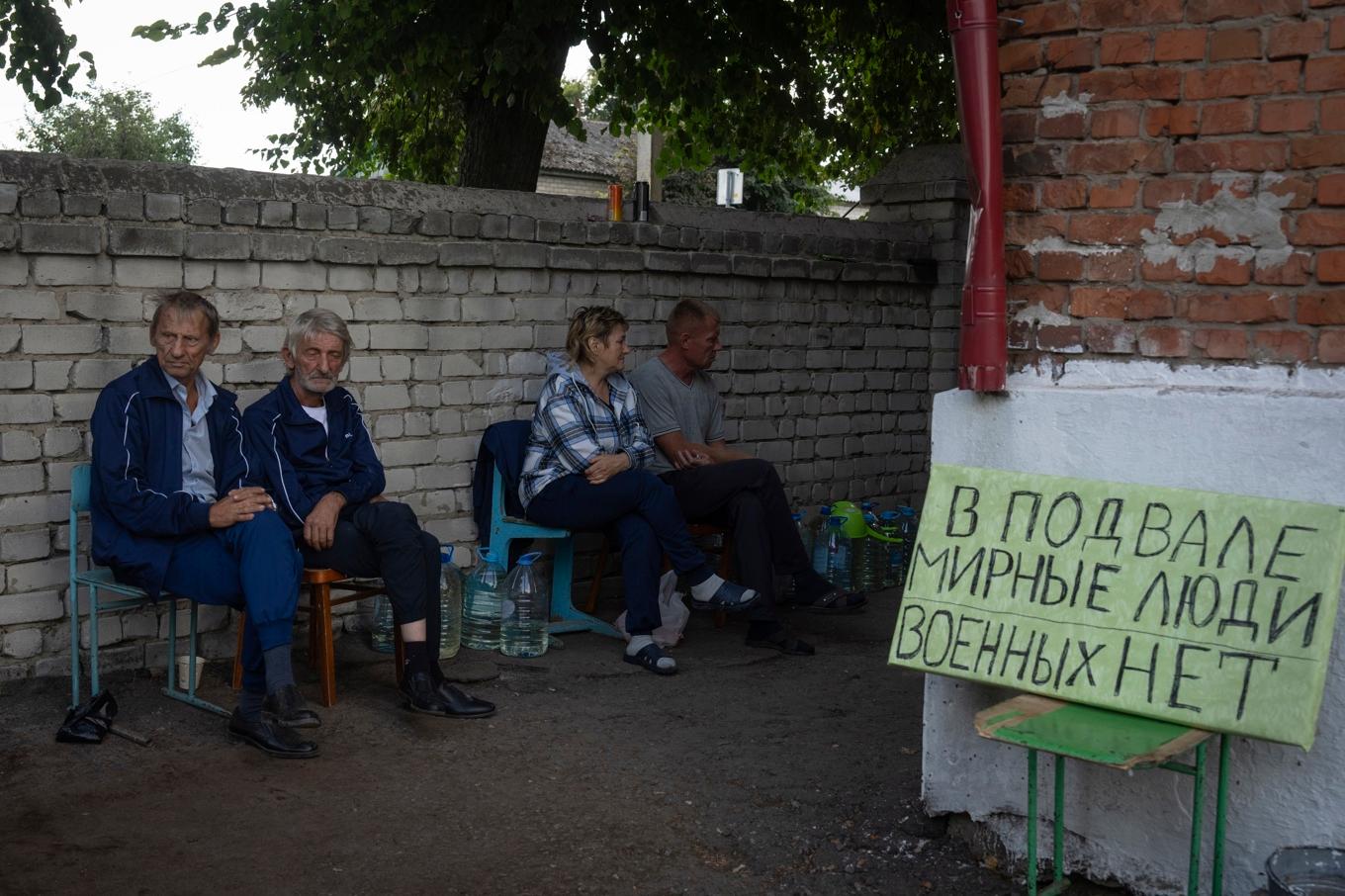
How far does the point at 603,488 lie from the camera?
6.00m

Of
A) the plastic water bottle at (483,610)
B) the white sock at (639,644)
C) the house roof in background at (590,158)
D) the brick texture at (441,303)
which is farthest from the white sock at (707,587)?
the house roof in background at (590,158)

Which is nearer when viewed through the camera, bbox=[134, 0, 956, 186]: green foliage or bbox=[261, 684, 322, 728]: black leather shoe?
bbox=[261, 684, 322, 728]: black leather shoe

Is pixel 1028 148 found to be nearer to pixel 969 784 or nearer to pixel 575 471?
pixel 969 784

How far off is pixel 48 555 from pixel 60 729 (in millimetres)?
804

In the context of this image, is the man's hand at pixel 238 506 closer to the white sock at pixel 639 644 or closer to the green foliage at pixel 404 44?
the white sock at pixel 639 644

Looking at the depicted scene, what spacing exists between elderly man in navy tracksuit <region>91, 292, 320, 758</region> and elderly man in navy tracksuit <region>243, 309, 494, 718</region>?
28 centimetres

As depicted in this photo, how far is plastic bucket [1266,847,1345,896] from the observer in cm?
312

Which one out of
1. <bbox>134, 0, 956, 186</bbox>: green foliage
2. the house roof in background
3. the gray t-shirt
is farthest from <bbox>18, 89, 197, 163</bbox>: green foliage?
the gray t-shirt

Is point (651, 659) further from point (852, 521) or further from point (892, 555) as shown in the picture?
point (892, 555)

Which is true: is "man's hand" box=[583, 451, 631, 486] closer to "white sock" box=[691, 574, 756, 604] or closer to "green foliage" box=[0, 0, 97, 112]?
"white sock" box=[691, 574, 756, 604]

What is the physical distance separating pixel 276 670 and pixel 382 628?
1.37m

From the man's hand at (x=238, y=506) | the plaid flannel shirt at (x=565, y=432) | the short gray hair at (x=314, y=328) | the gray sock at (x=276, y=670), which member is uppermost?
the short gray hair at (x=314, y=328)

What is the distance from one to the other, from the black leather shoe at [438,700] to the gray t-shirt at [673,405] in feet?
5.87

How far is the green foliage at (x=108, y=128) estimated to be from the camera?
42.1 meters
